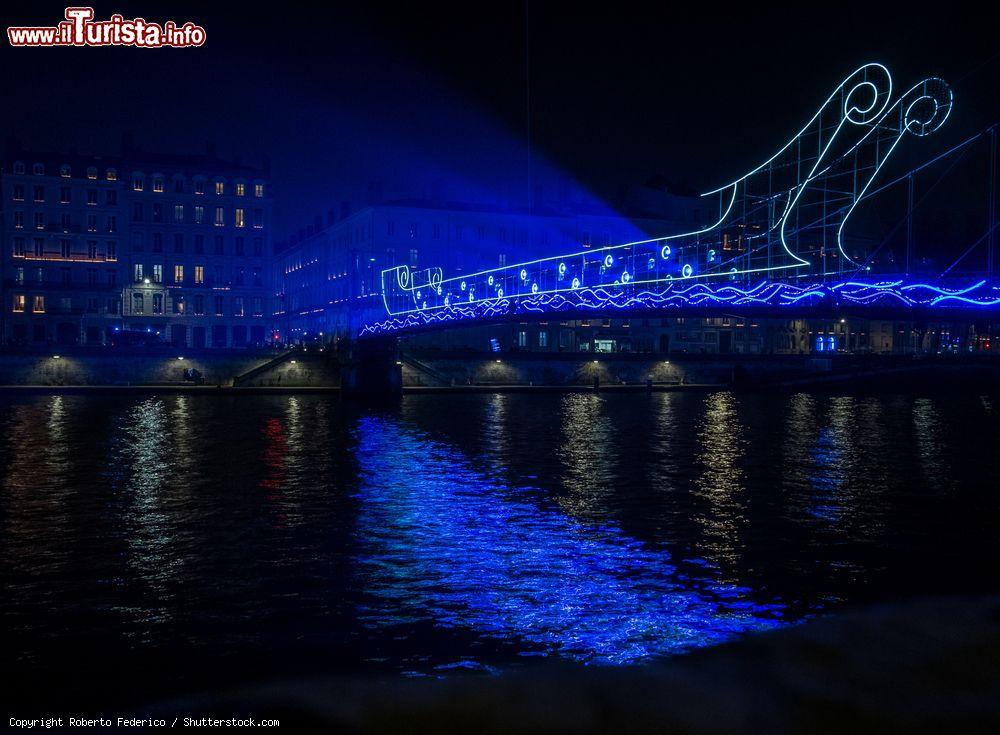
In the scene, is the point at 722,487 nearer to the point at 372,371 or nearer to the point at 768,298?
the point at 768,298

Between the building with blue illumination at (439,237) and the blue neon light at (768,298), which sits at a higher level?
the building with blue illumination at (439,237)

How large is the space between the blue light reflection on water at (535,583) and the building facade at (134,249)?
7307cm

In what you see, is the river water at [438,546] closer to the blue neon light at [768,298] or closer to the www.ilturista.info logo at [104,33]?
the blue neon light at [768,298]

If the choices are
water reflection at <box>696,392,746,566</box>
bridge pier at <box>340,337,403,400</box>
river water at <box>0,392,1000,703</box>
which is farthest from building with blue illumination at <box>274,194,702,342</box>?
river water at <box>0,392,1000,703</box>

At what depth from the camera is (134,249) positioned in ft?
300

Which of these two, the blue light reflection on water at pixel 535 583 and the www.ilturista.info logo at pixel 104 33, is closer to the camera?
the blue light reflection on water at pixel 535 583

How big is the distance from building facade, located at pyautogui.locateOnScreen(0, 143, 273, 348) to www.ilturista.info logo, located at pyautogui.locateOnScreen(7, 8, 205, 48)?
38647 mm

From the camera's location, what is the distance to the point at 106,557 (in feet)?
55.3

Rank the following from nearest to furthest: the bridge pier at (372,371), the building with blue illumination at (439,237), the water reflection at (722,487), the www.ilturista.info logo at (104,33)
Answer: the water reflection at (722,487) < the www.ilturista.info logo at (104,33) < the bridge pier at (372,371) < the building with blue illumination at (439,237)

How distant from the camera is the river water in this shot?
470 inches

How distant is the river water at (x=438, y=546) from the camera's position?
470 inches

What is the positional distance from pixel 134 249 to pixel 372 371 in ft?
128

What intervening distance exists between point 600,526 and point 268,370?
55122 mm

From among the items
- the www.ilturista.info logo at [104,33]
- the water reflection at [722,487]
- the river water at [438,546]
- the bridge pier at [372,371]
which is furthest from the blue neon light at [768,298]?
the www.ilturista.info logo at [104,33]
